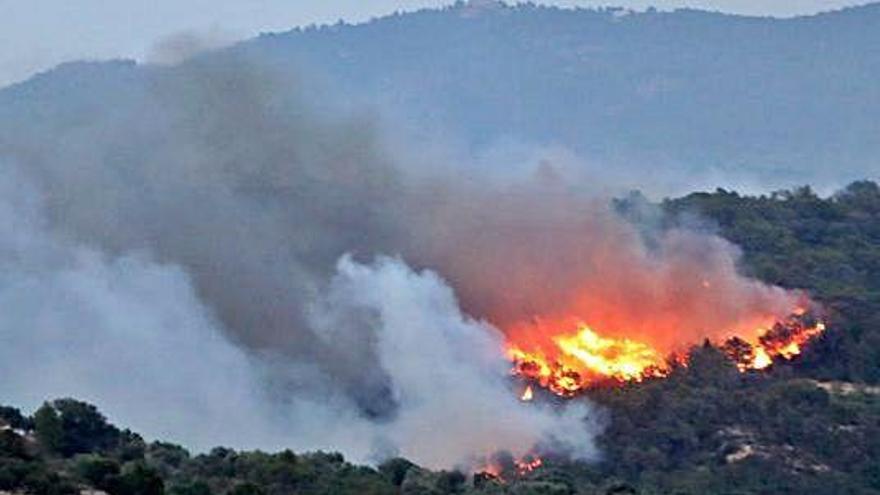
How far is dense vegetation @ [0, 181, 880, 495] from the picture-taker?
46041mm

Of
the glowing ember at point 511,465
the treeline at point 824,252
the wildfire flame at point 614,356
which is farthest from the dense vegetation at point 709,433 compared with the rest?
the wildfire flame at point 614,356

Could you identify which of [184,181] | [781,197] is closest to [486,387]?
[184,181]

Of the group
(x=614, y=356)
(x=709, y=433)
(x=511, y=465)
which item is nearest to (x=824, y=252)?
(x=614, y=356)

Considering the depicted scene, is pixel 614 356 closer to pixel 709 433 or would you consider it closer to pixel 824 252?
pixel 709 433

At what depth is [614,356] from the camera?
89.8m

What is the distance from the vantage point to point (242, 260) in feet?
325

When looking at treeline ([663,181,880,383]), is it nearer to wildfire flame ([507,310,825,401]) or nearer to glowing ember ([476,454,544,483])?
wildfire flame ([507,310,825,401])

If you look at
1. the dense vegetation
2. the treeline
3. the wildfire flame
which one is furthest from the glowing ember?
the treeline

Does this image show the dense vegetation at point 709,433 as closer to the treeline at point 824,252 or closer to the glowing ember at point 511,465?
the treeline at point 824,252

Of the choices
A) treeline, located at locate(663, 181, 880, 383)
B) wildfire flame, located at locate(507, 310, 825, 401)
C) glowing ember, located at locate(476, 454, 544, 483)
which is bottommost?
glowing ember, located at locate(476, 454, 544, 483)

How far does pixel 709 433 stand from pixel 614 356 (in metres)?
11.3

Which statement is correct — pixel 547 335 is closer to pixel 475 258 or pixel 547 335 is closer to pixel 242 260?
pixel 475 258

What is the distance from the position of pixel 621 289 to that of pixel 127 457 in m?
50.4

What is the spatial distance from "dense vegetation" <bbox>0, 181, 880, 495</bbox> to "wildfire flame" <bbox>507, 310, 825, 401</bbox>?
1.11 metres
